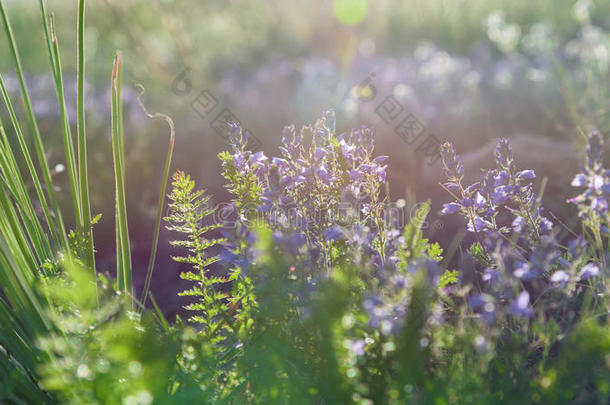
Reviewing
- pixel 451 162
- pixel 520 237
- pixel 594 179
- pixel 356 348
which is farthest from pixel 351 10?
pixel 356 348

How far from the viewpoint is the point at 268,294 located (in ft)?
4.44

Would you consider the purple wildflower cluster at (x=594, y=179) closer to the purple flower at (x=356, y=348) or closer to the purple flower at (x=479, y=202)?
the purple flower at (x=479, y=202)

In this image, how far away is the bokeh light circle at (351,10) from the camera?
800cm

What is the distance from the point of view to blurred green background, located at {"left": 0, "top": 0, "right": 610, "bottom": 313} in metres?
4.57

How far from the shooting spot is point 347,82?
6371 mm

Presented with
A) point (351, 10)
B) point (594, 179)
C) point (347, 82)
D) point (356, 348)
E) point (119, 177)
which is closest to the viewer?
point (356, 348)

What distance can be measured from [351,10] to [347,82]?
2339mm

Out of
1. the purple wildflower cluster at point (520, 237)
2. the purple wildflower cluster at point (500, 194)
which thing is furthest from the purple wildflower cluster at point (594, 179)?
the purple wildflower cluster at point (500, 194)

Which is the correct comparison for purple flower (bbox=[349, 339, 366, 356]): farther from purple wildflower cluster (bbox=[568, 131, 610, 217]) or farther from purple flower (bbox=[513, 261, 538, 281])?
purple wildflower cluster (bbox=[568, 131, 610, 217])

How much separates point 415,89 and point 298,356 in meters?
4.98

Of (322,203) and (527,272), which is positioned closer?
(527,272)

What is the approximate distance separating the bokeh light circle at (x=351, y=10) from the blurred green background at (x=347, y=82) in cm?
2

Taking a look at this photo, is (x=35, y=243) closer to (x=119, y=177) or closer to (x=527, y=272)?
(x=119, y=177)

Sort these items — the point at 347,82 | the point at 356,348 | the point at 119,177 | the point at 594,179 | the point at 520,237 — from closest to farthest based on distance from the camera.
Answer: the point at 356,348
the point at 594,179
the point at 520,237
the point at 119,177
the point at 347,82
